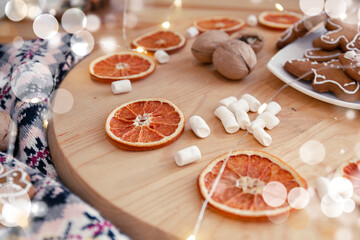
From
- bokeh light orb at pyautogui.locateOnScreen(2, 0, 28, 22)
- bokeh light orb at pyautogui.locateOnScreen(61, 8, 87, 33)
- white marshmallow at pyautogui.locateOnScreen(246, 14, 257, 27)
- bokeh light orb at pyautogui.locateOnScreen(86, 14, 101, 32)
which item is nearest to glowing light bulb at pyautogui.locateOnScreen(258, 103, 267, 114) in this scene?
white marshmallow at pyautogui.locateOnScreen(246, 14, 257, 27)

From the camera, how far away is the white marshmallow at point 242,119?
0.85m

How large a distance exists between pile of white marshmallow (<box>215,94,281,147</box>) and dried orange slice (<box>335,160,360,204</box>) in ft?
0.54

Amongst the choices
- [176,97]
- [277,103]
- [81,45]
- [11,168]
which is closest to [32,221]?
[11,168]

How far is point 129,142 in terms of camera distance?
2.59ft

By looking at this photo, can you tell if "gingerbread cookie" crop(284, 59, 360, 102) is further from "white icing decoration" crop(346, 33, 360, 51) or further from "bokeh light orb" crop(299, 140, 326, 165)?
"bokeh light orb" crop(299, 140, 326, 165)

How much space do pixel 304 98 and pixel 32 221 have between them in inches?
30.1

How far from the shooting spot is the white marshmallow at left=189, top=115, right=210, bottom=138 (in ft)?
2.69

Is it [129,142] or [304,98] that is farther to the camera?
[304,98]

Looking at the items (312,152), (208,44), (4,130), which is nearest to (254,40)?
(208,44)

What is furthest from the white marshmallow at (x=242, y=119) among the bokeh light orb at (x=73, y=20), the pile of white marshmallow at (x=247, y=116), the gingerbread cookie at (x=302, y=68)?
the bokeh light orb at (x=73, y=20)

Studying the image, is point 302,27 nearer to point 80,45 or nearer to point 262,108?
point 262,108

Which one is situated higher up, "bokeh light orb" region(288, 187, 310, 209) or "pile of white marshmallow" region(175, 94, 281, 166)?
"pile of white marshmallow" region(175, 94, 281, 166)

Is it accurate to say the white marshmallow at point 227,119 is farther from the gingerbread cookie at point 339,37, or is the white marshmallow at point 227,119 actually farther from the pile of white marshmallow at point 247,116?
the gingerbread cookie at point 339,37

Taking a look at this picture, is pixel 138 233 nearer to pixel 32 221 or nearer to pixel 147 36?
pixel 32 221
